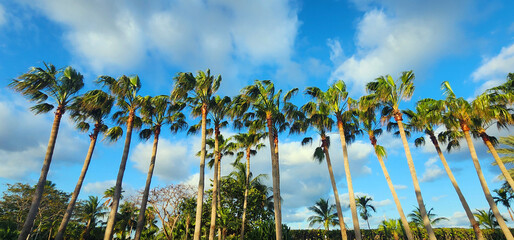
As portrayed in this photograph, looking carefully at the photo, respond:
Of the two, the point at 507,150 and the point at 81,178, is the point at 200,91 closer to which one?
the point at 81,178

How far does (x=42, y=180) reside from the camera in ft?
54.7

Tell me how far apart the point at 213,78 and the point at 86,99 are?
960cm

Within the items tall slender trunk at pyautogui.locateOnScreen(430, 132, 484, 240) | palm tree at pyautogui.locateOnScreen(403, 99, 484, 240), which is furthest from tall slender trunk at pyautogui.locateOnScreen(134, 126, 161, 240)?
tall slender trunk at pyautogui.locateOnScreen(430, 132, 484, 240)

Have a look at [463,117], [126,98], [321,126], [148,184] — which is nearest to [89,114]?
[126,98]

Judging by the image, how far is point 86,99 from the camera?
65.2ft

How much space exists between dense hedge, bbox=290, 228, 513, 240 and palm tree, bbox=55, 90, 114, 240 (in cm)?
2277

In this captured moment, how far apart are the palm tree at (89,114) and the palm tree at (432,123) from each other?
27.3 metres

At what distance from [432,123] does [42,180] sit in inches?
1210

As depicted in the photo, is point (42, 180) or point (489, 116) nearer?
point (42, 180)

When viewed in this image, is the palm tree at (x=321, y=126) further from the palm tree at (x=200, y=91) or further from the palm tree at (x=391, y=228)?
the palm tree at (x=391, y=228)

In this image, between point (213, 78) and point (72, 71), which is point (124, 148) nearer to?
point (72, 71)

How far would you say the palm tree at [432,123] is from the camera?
23.4m

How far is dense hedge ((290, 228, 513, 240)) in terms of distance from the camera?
32656 millimetres

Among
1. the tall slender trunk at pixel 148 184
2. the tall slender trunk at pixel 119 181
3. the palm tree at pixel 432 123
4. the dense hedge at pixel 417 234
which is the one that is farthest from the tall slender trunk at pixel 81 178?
the palm tree at pixel 432 123
